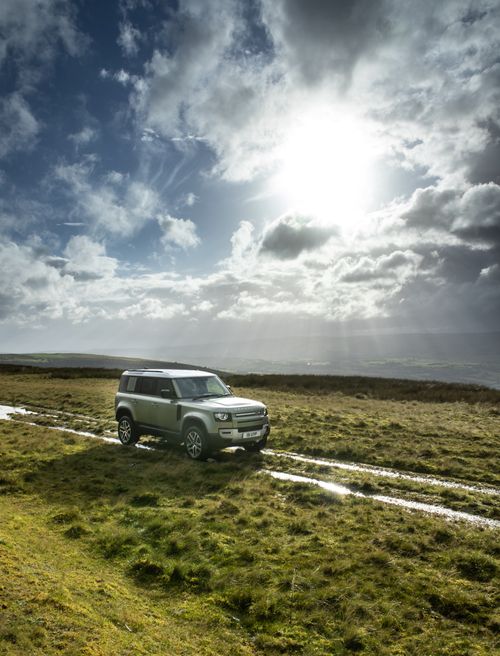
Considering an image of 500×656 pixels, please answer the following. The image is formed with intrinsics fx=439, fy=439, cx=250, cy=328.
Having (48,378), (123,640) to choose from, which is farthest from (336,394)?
(48,378)

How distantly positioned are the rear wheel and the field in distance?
28.7 inches

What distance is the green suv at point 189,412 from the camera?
13859 mm

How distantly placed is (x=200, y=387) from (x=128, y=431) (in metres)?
3.60

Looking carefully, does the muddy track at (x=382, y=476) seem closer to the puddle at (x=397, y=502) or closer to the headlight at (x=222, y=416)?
the puddle at (x=397, y=502)

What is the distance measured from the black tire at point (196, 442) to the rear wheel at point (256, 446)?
2.01 metres

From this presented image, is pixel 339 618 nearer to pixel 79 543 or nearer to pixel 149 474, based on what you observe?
pixel 79 543

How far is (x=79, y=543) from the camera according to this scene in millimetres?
7789

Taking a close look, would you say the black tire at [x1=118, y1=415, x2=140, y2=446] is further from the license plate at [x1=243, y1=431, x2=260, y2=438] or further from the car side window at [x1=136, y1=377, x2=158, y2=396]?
the license plate at [x1=243, y1=431, x2=260, y2=438]

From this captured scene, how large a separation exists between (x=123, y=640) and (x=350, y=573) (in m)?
3.54

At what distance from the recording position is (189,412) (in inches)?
569

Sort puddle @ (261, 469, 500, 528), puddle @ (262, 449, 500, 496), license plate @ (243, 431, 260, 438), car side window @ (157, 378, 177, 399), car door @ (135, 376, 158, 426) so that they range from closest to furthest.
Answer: puddle @ (261, 469, 500, 528) < puddle @ (262, 449, 500, 496) < license plate @ (243, 431, 260, 438) < car side window @ (157, 378, 177, 399) < car door @ (135, 376, 158, 426)

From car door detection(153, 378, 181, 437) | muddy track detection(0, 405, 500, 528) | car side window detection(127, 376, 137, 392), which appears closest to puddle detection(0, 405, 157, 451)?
muddy track detection(0, 405, 500, 528)

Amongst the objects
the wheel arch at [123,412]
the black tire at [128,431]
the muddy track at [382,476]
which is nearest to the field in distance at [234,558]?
the muddy track at [382,476]

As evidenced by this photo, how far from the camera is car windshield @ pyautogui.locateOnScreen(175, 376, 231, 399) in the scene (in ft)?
50.6
